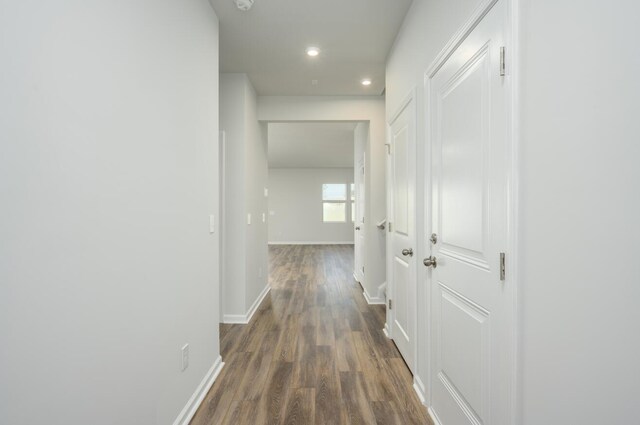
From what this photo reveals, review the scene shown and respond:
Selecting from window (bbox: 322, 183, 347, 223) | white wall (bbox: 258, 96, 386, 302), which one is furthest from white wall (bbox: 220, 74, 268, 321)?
window (bbox: 322, 183, 347, 223)

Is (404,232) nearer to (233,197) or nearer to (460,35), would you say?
(460,35)

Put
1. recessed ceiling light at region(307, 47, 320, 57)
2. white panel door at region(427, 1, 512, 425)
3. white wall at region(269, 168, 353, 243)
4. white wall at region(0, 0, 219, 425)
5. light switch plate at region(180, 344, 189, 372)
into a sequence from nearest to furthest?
white wall at region(0, 0, 219, 425) → white panel door at region(427, 1, 512, 425) → light switch plate at region(180, 344, 189, 372) → recessed ceiling light at region(307, 47, 320, 57) → white wall at region(269, 168, 353, 243)

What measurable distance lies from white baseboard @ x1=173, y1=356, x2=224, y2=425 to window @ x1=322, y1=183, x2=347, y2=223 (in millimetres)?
8929

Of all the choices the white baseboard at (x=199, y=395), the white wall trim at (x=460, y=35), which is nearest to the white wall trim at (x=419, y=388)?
the white baseboard at (x=199, y=395)

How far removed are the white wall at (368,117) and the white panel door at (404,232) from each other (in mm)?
1137

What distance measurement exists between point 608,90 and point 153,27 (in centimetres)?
169

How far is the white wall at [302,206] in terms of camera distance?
36.6 ft

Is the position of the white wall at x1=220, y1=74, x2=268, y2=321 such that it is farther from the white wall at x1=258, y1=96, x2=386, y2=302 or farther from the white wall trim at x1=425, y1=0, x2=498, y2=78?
the white wall trim at x1=425, y1=0, x2=498, y2=78

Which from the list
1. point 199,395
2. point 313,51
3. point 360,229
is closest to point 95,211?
point 199,395

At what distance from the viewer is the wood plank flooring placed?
1.88 metres

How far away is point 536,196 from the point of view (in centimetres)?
99

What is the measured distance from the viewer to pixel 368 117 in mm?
4184

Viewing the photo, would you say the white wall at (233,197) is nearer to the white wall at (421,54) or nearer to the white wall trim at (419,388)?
the white wall at (421,54)

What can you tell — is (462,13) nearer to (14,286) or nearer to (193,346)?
(14,286)
